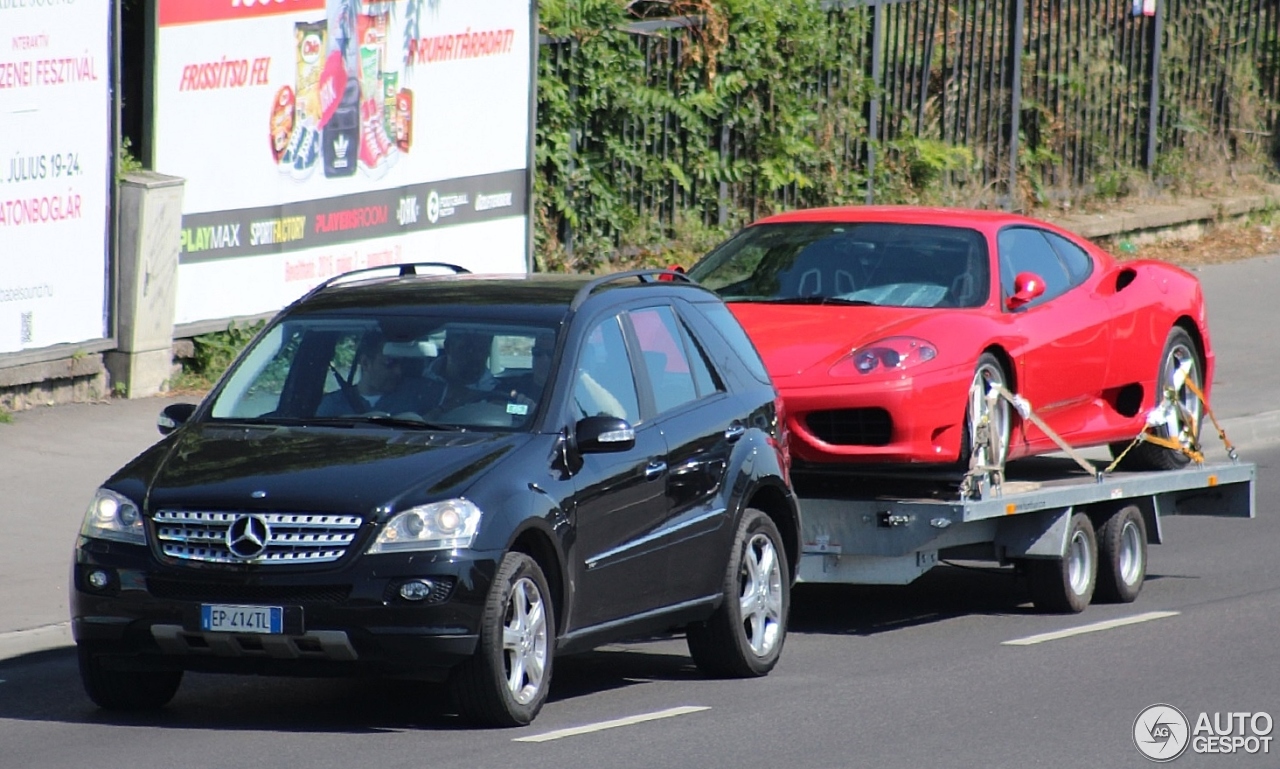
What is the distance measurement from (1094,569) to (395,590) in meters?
4.75

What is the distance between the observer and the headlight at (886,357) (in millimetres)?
9961

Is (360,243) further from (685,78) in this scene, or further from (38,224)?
(685,78)

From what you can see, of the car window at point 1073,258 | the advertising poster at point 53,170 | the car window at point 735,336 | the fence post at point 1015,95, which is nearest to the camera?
the car window at point 735,336

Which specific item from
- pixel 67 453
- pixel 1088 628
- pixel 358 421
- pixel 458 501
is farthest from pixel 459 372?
pixel 67 453

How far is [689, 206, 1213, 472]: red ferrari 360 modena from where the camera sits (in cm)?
998

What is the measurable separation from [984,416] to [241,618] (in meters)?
4.23

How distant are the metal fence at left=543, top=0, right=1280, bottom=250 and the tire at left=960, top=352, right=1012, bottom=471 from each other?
8.10 metres

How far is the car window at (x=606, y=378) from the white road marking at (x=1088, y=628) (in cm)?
246

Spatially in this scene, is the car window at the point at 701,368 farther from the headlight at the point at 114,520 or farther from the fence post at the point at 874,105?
the fence post at the point at 874,105

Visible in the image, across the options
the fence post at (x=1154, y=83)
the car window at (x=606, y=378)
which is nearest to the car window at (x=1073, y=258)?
the car window at (x=606, y=378)

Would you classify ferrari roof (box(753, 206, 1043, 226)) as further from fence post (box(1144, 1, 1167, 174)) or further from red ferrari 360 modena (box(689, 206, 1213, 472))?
fence post (box(1144, 1, 1167, 174))

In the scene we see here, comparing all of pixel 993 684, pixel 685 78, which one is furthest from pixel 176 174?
pixel 993 684

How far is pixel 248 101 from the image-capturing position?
1480cm

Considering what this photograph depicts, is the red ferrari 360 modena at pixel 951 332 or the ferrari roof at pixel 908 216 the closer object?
the red ferrari 360 modena at pixel 951 332
